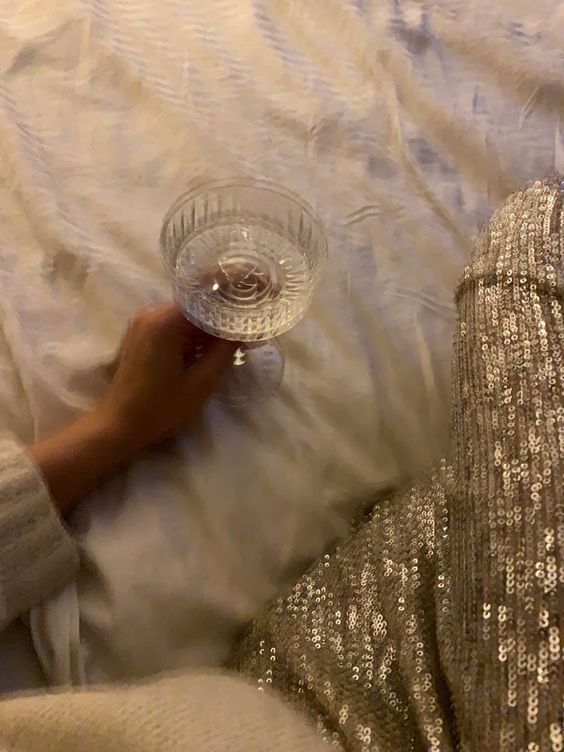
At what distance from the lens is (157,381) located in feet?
2.23

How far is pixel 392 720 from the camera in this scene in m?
0.55

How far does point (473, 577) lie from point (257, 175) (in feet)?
1.51

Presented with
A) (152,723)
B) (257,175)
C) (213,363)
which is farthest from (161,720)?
(257,175)

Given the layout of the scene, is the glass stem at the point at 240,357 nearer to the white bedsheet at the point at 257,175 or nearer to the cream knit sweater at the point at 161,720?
the white bedsheet at the point at 257,175

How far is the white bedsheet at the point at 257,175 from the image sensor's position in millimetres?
659

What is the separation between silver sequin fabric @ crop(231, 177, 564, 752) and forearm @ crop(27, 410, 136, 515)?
6.9 inches

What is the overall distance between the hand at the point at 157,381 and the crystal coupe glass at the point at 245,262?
3 centimetres

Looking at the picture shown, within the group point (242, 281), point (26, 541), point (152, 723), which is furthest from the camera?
point (242, 281)

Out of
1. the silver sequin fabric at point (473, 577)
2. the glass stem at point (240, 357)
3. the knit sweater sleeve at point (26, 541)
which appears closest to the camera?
the silver sequin fabric at point (473, 577)

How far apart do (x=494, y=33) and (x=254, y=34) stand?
272mm

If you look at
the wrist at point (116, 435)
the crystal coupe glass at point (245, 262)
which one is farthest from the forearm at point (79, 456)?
the crystal coupe glass at point (245, 262)

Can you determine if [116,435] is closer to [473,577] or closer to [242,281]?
[242,281]

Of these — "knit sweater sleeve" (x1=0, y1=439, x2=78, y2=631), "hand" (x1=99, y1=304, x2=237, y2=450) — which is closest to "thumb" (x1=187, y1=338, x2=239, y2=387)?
"hand" (x1=99, y1=304, x2=237, y2=450)

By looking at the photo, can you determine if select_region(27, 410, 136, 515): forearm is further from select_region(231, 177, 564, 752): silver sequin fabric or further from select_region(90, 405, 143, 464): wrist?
select_region(231, 177, 564, 752): silver sequin fabric
